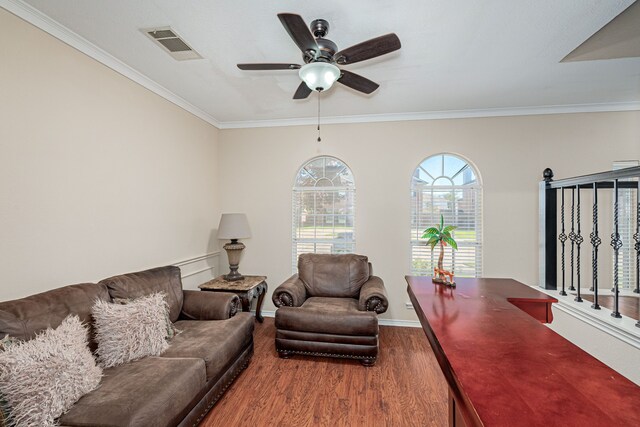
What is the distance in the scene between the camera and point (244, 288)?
331 cm

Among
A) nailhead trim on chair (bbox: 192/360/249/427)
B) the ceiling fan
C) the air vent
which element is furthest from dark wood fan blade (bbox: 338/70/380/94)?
nailhead trim on chair (bbox: 192/360/249/427)

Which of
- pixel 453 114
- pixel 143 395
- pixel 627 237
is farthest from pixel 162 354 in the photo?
pixel 627 237

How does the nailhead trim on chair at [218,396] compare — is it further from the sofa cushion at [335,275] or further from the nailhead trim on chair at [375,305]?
the nailhead trim on chair at [375,305]

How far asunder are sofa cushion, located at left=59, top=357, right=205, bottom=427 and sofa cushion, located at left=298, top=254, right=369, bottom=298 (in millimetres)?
1760

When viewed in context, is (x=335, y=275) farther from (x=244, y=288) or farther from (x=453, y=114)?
(x=453, y=114)

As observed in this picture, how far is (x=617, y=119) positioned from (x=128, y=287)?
5660mm

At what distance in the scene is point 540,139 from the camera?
3.61 m

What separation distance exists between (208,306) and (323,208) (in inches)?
79.9

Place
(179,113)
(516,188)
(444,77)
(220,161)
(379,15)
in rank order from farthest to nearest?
(220,161) < (516,188) < (179,113) < (444,77) < (379,15)

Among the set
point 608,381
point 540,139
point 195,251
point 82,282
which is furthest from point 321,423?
point 540,139

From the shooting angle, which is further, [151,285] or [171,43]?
[151,285]

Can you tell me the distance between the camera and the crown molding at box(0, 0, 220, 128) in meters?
1.83

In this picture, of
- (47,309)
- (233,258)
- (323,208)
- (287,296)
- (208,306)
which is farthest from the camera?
(323,208)

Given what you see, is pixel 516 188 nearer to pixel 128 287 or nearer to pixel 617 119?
pixel 617 119
